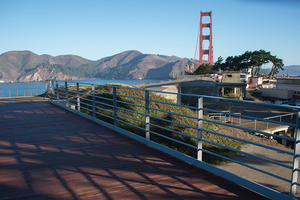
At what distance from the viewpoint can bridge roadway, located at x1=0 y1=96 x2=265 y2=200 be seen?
2.97 meters

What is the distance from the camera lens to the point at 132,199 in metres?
2.83

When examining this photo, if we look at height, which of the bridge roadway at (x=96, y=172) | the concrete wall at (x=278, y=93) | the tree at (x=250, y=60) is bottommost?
the concrete wall at (x=278, y=93)

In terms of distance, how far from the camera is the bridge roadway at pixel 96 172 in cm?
297

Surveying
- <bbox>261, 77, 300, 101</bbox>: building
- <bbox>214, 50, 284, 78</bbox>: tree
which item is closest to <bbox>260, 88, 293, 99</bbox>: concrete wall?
<bbox>261, 77, 300, 101</bbox>: building

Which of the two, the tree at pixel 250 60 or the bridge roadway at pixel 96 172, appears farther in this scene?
the tree at pixel 250 60

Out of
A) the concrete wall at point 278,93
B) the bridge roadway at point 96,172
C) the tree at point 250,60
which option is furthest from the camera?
the tree at point 250,60

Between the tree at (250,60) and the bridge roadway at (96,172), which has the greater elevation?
the tree at (250,60)

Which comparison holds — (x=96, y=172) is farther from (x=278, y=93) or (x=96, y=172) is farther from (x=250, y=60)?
(x=250, y=60)

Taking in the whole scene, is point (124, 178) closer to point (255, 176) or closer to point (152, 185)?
point (152, 185)

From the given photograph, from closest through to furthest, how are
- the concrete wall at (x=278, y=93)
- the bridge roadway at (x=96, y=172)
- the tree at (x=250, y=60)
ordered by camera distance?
the bridge roadway at (x=96, y=172) < the concrete wall at (x=278, y=93) < the tree at (x=250, y=60)

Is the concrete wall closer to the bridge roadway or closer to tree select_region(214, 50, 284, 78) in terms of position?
tree select_region(214, 50, 284, 78)

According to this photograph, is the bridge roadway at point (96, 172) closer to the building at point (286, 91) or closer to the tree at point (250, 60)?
the building at point (286, 91)

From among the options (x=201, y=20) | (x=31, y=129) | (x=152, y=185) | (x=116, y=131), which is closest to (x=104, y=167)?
(x=152, y=185)

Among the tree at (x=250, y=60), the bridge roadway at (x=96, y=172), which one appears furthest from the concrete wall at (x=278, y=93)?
the bridge roadway at (x=96, y=172)
